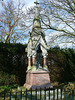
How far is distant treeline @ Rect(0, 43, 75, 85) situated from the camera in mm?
8156

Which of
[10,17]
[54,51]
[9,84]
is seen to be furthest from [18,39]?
[9,84]

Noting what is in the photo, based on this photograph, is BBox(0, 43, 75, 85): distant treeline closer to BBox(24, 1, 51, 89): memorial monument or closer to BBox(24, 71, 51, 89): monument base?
BBox(24, 1, 51, 89): memorial monument

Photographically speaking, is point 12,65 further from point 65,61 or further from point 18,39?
point 18,39

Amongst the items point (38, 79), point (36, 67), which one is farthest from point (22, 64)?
point (38, 79)

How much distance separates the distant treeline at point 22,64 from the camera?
816cm

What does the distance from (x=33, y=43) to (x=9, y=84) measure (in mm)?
3498

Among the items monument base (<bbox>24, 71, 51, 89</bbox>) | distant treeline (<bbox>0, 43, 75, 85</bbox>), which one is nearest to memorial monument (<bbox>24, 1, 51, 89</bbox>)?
monument base (<bbox>24, 71, 51, 89</bbox>)

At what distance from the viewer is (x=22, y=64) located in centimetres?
894

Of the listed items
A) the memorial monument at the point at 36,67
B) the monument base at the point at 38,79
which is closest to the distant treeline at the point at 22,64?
the memorial monument at the point at 36,67

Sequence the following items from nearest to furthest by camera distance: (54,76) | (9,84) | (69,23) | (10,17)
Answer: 1. (9,84)
2. (69,23)
3. (54,76)
4. (10,17)

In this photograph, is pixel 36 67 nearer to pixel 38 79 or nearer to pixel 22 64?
pixel 38 79

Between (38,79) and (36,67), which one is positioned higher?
(36,67)

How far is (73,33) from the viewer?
839 centimetres

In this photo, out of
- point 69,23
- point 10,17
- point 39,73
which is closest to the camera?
point 39,73
